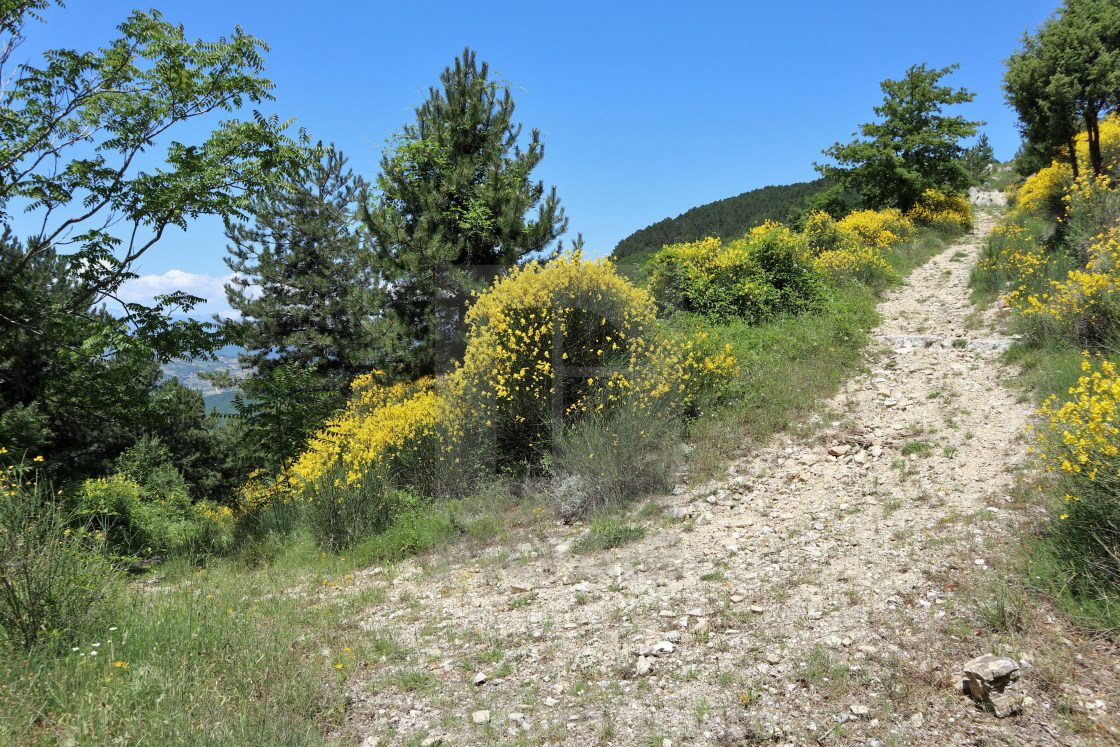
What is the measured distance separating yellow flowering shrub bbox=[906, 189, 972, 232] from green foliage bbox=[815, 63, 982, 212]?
0.31m

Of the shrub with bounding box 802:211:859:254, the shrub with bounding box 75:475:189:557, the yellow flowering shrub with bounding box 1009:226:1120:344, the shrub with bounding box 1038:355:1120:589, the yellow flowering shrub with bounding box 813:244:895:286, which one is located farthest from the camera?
the shrub with bounding box 802:211:859:254

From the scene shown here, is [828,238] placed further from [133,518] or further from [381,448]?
[133,518]

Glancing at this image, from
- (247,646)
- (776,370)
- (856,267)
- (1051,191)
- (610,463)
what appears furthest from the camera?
(856,267)

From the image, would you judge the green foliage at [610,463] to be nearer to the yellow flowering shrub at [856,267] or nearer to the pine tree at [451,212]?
the pine tree at [451,212]

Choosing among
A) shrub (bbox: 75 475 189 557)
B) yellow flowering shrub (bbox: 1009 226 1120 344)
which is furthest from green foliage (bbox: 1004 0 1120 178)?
shrub (bbox: 75 475 189 557)

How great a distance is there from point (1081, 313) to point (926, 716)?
21.8ft

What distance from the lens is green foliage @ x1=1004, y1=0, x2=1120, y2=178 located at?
10.5 m

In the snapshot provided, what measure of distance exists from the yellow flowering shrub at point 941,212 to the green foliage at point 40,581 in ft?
73.1

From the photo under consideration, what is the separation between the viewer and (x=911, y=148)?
19.3 meters

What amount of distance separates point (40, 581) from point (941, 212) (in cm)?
2378

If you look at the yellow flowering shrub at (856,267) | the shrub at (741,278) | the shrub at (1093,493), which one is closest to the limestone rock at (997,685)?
the shrub at (1093,493)

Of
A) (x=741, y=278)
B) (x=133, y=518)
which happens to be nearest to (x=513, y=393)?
(x=741, y=278)

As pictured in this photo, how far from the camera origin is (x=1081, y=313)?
6.62 metres

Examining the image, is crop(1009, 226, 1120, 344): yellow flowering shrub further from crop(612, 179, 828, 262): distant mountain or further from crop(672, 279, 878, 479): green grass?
crop(612, 179, 828, 262): distant mountain
